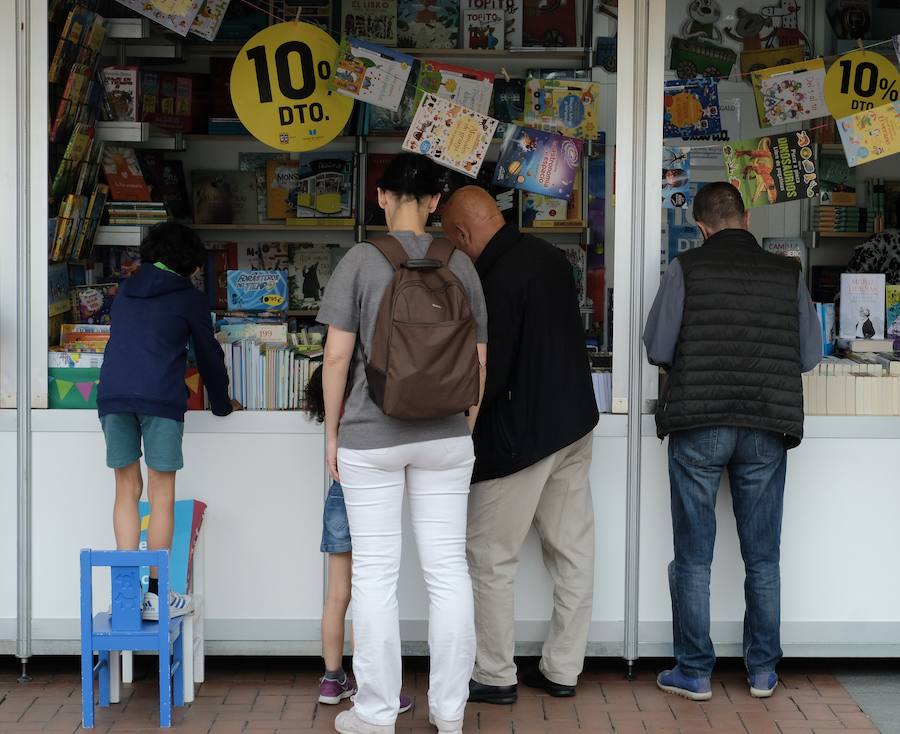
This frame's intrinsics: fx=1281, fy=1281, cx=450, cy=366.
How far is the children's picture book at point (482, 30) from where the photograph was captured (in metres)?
6.57

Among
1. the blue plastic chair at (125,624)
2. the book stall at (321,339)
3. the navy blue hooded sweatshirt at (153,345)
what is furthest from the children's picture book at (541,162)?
the blue plastic chair at (125,624)

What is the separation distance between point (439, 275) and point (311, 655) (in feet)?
5.47

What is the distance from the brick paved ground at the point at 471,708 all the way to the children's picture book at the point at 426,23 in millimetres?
3350

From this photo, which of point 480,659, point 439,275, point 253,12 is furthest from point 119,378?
point 253,12

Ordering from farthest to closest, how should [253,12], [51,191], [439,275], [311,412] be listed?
1. [253,12]
2. [51,191]
3. [311,412]
4. [439,275]

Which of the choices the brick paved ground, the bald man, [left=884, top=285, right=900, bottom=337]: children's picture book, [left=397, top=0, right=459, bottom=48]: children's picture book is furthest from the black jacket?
[left=397, top=0, right=459, bottom=48]: children's picture book

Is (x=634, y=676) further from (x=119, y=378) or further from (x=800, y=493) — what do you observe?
(x=119, y=378)

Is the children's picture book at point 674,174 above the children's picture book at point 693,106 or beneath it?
beneath

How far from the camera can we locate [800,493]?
178 inches

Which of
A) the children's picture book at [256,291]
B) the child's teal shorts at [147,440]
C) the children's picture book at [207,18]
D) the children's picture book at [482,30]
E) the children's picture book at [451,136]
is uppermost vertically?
the children's picture book at [482,30]

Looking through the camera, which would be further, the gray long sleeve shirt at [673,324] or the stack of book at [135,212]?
the stack of book at [135,212]

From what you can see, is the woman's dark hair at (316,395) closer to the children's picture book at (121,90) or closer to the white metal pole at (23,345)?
the white metal pole at (23,345)

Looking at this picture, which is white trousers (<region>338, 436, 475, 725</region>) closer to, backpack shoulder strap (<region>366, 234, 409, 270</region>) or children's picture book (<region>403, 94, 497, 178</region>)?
backpack shoulder strap (<region>366, 234, 409, 270</region>)

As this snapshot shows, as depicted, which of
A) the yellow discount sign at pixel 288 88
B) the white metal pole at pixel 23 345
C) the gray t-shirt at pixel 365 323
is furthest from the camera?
the yellow discount sign at pixel 288 88
